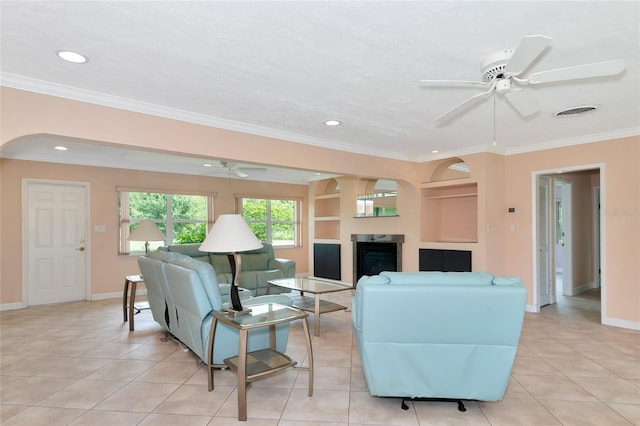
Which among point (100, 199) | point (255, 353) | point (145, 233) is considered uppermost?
point (100, 199)

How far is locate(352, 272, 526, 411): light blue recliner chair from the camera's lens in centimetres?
217

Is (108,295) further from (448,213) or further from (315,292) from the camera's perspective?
(448,213)

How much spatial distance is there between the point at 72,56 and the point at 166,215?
185 inches

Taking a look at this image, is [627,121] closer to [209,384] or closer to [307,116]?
[307,116]

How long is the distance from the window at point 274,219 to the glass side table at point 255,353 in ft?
17.0

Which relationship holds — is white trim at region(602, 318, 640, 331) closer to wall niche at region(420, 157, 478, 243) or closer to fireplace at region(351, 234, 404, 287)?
wall niche at region(420, 157, 478, 243)

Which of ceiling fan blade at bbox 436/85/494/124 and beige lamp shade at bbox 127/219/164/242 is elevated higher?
ceiling fan blade at bbox 436/85/494/124

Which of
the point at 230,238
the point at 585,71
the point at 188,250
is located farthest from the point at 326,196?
the point at 585,71

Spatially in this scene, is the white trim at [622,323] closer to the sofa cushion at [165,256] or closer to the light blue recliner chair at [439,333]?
the light blue recliner chair at [439,333]

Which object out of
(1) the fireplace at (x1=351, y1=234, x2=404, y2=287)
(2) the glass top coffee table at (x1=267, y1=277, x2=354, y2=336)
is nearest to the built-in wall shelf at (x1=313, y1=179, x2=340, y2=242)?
(1) the fireplace at (x1=351, y1=234, x2=404, y2=287)

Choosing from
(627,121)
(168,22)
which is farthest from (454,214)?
(168,22)

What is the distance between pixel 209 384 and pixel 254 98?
7.79 feet

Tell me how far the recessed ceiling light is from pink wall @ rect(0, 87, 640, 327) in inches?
26.0

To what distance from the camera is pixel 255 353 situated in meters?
2.89
